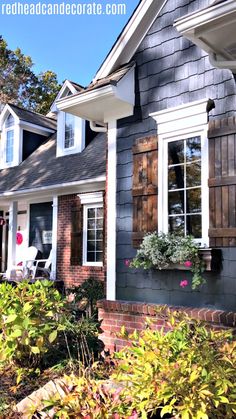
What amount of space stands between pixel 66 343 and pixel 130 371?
4.74 ft

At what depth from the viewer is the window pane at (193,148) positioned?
15.9 feet

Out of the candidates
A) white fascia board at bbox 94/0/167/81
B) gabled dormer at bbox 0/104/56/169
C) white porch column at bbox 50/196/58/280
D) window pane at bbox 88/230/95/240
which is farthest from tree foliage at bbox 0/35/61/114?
white fascia board at bbox 94/0/167/81

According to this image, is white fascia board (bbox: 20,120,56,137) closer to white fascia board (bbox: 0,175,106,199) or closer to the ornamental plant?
white fascia board (bbox: 0,175,106,199)

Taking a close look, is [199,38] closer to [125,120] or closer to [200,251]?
[125,120]

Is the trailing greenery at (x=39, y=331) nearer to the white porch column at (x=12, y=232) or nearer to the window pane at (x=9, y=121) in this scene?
the white porch column at (x=12, y=232)

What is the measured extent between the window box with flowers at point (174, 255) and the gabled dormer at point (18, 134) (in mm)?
9211

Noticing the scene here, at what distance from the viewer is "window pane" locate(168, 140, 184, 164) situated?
5.02 m

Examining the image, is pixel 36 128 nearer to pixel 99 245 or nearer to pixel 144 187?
pixel 99 245

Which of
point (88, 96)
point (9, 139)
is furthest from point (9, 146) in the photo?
point (88, 96)

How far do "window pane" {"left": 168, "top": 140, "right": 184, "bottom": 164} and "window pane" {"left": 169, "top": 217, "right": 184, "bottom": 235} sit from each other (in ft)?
2.30

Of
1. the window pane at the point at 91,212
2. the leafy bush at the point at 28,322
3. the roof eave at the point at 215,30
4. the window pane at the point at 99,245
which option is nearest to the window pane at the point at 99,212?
the window pane at the point at 91,212

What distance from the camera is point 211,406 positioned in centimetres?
250

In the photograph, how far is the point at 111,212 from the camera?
5742mm

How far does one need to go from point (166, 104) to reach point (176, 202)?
127cm
